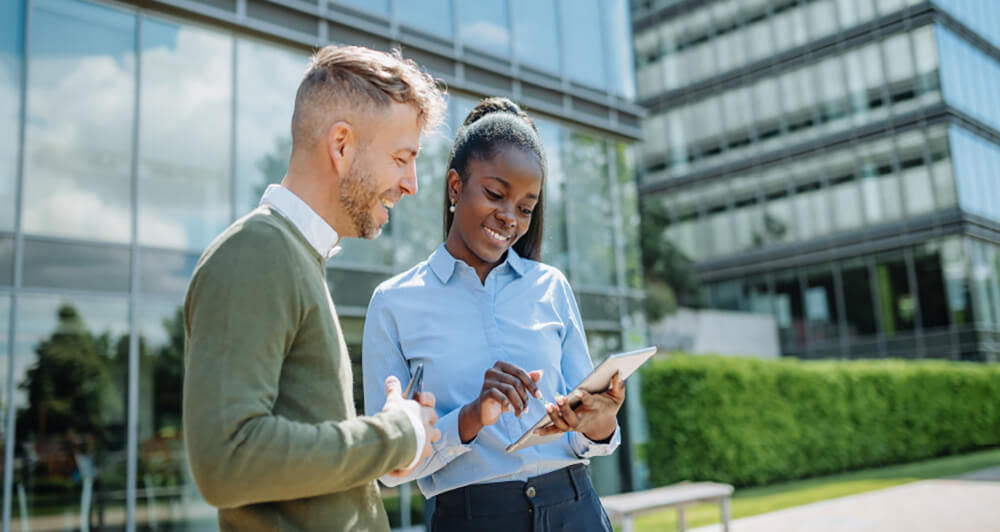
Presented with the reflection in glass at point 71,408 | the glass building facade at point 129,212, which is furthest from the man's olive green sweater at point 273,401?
the reflection in glass at point 71,408

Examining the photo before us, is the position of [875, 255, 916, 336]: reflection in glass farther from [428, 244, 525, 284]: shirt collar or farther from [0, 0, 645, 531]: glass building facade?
[428, 244, 525, 284]: shirt collar

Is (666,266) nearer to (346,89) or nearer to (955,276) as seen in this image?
(955,276)

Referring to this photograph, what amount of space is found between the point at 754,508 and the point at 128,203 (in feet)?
28.6

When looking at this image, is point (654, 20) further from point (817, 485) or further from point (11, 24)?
point (11, 24)

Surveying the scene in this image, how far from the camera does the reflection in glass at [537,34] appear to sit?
12.2 metres

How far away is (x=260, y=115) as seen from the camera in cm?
962

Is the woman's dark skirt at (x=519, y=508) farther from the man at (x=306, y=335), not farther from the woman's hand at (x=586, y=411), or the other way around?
the man at (x=306, y=335)

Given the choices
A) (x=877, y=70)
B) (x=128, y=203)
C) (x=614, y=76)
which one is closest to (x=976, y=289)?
(x=877, y=70)

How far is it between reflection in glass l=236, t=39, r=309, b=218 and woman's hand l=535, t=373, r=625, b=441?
312 inches

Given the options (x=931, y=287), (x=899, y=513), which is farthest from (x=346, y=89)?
(x=931, y=287)

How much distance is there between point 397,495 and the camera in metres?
10.0

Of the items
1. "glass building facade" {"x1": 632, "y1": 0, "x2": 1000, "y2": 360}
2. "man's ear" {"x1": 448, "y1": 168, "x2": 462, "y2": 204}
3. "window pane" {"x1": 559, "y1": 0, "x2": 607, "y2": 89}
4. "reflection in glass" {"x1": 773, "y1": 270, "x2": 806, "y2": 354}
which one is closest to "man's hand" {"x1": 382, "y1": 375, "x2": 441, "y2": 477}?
"man's ear" {"x1": 448, "y1": 168, "x2": 462, "y2": 204}

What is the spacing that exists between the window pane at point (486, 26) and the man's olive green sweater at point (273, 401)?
411 inches

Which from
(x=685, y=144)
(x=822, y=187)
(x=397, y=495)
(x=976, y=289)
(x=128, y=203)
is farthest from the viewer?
(x=685, y=144)
